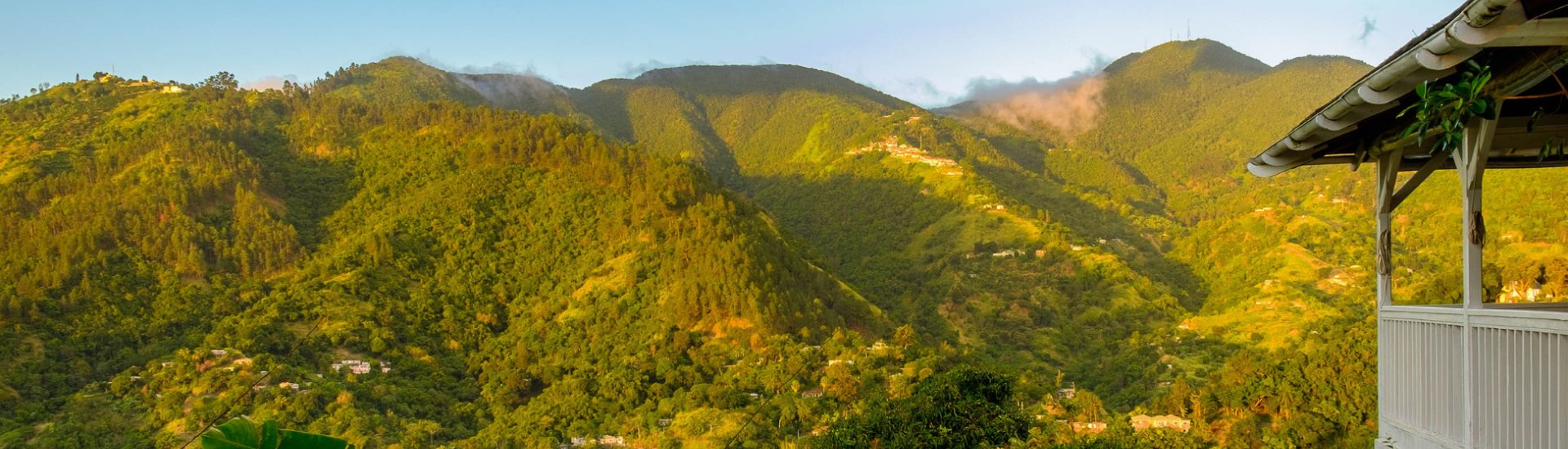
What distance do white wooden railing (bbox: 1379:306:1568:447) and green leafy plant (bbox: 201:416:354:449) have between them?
408cm

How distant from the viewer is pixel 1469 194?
14.4ft

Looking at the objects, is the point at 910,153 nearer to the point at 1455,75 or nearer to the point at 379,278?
the point at 379,278

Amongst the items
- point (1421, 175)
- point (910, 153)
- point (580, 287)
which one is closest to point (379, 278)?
point (580, 287)

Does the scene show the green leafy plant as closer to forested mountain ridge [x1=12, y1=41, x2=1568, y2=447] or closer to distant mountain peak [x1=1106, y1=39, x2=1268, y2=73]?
forested mountain ridge [x1=12, y1=41, x2=1568, y2=447]

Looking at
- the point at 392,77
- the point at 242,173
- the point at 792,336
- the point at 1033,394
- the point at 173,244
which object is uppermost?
the point at 392,77

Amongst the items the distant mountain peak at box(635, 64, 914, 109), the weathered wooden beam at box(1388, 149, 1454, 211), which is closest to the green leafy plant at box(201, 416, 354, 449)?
the weathered wooden beam at box(1388, 149, 1454, 211)

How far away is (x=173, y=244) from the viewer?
41.9m

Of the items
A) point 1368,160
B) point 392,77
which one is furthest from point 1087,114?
point 1368,160

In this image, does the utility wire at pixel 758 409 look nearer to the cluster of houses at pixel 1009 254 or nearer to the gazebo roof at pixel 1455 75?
the gazebo roof at pixel 1455 75

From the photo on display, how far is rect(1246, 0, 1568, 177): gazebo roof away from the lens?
3.28 meters

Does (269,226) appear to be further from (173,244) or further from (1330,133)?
(1330,133)

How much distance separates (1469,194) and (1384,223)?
4.38 feet

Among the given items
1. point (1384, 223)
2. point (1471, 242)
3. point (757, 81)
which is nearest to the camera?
point (1471, 242)

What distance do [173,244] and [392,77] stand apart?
51.0 m
